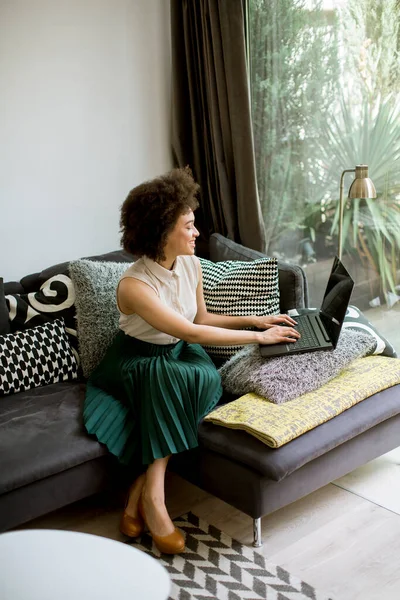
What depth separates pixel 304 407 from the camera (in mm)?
2354

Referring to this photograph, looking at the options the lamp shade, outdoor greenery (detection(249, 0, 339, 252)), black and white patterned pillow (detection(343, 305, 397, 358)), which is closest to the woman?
black and white patterned pillow (detection(343, 305, 397, 358))

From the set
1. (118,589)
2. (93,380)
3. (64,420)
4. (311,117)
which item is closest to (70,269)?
(93,380)

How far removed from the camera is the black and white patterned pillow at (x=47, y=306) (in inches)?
112

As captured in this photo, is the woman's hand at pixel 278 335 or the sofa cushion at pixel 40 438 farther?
the woman's hand at pixel 278 335

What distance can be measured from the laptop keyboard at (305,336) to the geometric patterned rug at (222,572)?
70cm

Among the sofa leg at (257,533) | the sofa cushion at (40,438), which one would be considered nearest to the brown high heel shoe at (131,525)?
the sofa cushion at (40,438)

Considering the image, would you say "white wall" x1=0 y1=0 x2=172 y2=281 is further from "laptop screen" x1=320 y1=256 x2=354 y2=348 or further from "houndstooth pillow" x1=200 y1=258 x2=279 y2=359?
"laptop screen" x1=320 y1=256 x2=354 y2=348

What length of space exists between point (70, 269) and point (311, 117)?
130 centimetres

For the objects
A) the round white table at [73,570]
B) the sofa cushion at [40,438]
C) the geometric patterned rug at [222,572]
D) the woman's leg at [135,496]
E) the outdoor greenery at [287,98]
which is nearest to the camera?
the round white table at [73,570]

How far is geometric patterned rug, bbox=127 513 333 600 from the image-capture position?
6.84 feet

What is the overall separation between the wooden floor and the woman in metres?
0.22

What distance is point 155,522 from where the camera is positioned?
91.4 inches

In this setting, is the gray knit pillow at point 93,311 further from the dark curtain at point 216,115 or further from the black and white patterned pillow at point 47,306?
the dark curtain at point 216,115

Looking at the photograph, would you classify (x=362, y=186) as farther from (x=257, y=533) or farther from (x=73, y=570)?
(x=73, y=570)
